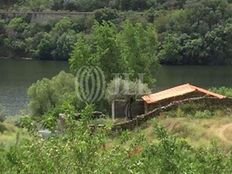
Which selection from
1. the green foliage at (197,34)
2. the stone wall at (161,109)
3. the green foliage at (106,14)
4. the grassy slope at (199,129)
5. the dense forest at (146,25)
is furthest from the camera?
the green foliage at (106,14)

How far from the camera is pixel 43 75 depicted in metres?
78.4

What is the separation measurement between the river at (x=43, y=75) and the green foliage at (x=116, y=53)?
14611 mm

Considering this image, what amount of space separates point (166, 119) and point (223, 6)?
7515cm

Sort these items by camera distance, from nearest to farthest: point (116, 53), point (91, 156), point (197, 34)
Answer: point (91, 156) → point (116, 53) → point (197, 34)

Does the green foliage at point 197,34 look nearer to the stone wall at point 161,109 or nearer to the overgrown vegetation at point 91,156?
the stone wall at point 161,109

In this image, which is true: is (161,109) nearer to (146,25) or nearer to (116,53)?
(116,53)

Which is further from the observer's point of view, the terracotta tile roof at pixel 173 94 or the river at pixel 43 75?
the river at pixel 43 75

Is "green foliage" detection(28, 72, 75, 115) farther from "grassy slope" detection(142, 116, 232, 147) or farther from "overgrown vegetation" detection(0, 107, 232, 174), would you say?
"overgrown vegetation" detection(0, 107, 232, 174)

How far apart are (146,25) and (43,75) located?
21371 mm

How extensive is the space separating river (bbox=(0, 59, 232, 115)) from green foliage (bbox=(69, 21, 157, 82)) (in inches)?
575

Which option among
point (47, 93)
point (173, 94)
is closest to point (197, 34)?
point (47, 93)

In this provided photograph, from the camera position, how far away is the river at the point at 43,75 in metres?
61.6

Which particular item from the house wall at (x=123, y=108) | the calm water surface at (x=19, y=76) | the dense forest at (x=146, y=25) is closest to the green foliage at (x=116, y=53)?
the house wall at (x=123, y=108)

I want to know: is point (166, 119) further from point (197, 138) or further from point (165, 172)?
point (165, 172)
